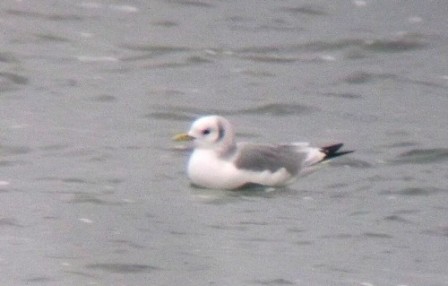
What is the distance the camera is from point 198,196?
41.4 ft

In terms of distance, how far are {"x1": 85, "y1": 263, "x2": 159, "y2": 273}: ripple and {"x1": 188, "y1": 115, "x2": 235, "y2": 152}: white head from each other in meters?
2.69

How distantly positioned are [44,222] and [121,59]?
18.9 ft

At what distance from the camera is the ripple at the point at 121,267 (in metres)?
10.2

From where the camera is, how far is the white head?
Answer: 12.9 meters

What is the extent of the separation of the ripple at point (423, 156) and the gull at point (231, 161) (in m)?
1.20

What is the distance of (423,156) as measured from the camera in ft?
47.0

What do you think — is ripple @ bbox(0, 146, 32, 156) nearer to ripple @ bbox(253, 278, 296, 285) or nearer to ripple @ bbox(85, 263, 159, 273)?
ripple @ bbox(85, 263, 159, 273)

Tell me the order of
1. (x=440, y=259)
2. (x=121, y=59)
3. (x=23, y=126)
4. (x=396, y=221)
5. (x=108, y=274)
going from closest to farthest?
(x=108, y=274) → (x=440, y=259) → (x=396, y=221) → (x=23, y=126) → (x=121, y=59)

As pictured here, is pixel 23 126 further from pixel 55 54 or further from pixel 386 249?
pixel 386 249

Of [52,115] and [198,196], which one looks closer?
[198,196]

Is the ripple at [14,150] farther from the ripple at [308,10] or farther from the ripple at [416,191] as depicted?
the ripple at [308,10]

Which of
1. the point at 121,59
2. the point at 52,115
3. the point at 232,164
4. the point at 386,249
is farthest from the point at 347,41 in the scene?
the point at 386,249

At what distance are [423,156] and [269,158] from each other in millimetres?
1758

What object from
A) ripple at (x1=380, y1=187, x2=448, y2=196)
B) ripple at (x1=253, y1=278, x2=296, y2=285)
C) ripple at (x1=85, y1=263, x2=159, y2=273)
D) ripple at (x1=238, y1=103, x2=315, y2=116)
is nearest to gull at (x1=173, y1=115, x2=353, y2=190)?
ripple at (x1=380, y1=187, x2=448, y2=196)
